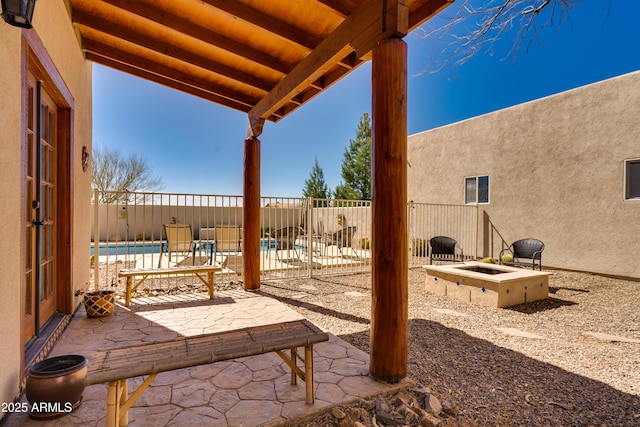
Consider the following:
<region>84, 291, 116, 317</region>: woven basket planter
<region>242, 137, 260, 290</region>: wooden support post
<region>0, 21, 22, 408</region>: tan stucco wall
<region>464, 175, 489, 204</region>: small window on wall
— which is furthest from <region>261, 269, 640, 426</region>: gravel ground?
<region>464, 175, 489, 204</region>: small window on wall

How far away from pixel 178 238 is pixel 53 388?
4387 millimetres

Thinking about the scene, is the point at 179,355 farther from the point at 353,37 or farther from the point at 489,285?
the point at 489,285

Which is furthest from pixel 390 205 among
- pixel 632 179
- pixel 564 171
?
pixel 564 171

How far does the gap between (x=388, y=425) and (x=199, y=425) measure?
1069 millimetres

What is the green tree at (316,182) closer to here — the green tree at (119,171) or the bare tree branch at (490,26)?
the green tree at (119,171)

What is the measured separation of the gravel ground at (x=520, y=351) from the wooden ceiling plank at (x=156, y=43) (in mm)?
3201

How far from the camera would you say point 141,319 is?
362 cm

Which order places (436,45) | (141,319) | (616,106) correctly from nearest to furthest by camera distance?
1. (436,45)
2. (141,319)
3. (616,106)

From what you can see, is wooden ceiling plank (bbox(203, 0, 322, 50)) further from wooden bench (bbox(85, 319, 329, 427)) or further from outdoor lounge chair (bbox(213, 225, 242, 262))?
outdoor lounge chair (bbox(213, 225, 242, 262))

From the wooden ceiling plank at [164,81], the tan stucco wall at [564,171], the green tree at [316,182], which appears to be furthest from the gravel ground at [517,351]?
the green tree at [316,182]

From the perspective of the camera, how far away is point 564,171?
275 inches

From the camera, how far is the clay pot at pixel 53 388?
1734 millimetres

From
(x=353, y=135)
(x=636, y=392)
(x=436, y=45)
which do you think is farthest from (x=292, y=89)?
(x=353, y=135)

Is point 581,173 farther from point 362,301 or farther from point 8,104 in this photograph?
point 8,104
